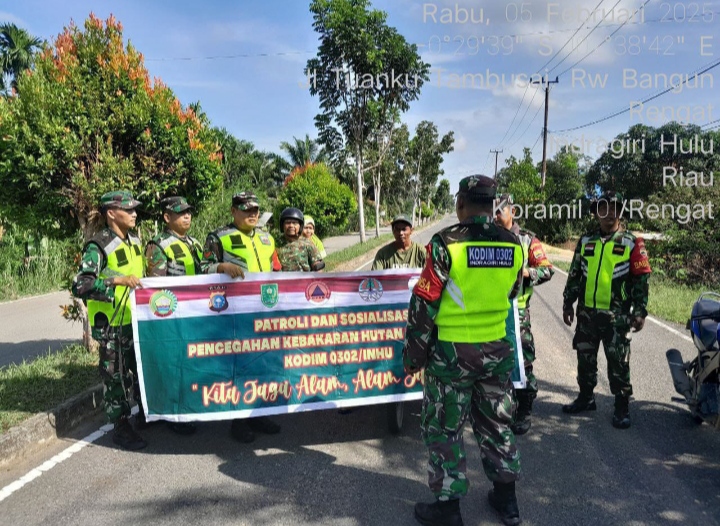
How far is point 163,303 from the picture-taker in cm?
354

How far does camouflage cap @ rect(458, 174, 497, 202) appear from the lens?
8.33ft

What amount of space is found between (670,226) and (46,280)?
1596cm

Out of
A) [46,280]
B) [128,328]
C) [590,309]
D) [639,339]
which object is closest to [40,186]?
[128,328]

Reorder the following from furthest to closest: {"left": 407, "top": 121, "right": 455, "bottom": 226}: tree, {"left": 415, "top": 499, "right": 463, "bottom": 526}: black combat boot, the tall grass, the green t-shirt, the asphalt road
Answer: {"left": 407, "top": 121, "right": 455, "bottom": 226}: tree, the tall grass, the green t-shirt, the asphalt road, {"left": 415, "top": 499, "right": 463, "bottom": 526}: black combat boot

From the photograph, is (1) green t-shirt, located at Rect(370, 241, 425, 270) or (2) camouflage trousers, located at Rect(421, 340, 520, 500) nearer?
(2) camouflage trousers, located at Rect(421, 340, 520, 500)

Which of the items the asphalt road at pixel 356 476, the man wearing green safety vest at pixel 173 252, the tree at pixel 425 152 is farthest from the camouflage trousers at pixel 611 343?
the tree at pixel 425 152

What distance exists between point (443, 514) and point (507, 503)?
363 mm

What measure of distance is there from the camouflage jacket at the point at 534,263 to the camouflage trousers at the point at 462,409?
1174 mm

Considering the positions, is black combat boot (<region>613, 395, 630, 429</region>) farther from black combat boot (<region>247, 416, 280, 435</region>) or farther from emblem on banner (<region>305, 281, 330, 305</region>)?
black combat boot (<region>247, 416, 280, 435</region>)

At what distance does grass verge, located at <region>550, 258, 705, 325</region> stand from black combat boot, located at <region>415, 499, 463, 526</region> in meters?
6.53

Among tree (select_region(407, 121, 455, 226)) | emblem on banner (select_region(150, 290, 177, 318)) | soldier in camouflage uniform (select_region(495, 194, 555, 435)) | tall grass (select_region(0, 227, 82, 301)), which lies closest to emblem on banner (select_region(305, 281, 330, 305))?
emblem on banner (select_region(150, 290, 177, 318))

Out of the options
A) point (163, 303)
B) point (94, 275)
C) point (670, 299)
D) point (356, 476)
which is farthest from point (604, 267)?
point (670, 299)

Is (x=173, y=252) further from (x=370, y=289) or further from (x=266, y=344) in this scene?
(x=370, y=289)

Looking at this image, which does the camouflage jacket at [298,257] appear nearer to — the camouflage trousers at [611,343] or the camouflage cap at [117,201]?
the camouflage cap at [117,201]
